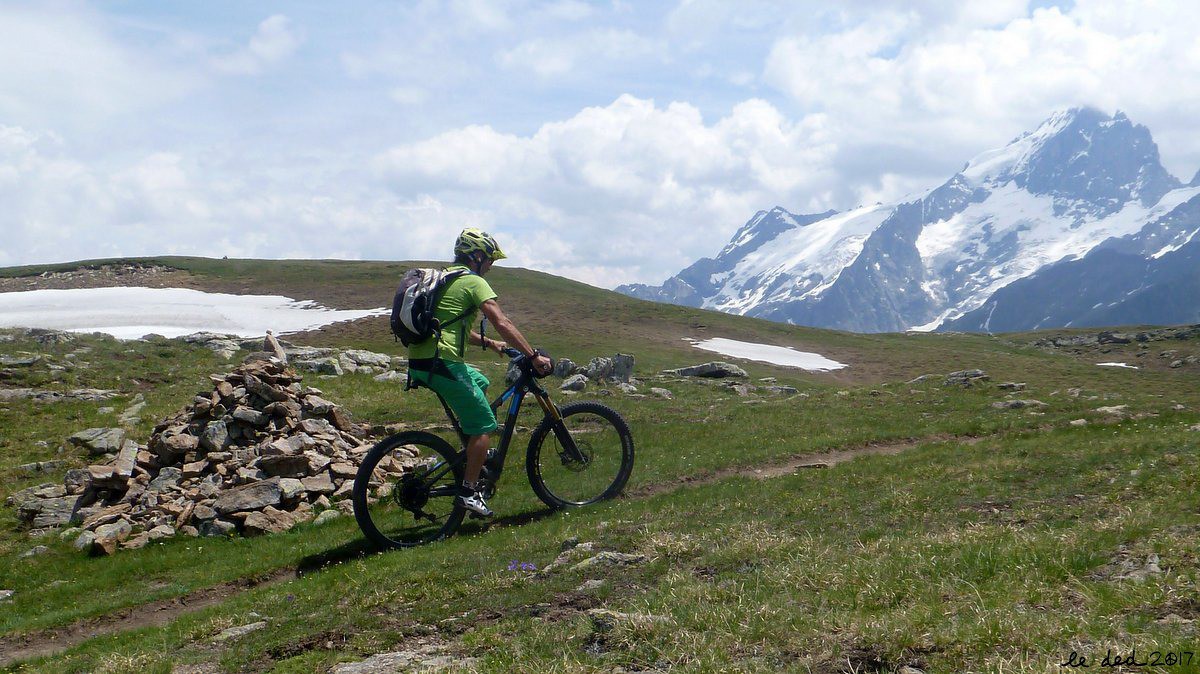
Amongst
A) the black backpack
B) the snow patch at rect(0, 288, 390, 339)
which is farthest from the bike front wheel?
the snow patch at rect(0, 288, 390, 339)

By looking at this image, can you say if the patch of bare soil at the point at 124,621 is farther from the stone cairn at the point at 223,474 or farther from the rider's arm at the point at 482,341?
the rider's arm at the point at 482,341

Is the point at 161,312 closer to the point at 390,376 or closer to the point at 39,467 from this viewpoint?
the point at 390,376

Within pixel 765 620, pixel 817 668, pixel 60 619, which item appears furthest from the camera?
pixel 60 619

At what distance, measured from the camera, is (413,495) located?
1268 cm

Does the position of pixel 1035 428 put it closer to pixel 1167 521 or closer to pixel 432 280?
pixel 1167 521

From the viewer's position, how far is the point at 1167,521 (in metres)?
8.92

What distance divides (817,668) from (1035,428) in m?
19.9

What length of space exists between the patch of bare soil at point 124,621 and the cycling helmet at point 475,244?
6.38 m

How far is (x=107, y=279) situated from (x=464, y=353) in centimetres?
11200

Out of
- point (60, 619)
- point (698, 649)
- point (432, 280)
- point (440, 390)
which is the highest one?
point (432, 280)

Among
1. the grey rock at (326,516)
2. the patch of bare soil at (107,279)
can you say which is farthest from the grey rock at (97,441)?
the patch of bare soil at (107,279)

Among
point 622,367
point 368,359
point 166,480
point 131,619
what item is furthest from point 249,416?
point 622,367

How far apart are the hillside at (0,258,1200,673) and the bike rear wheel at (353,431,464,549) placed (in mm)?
525

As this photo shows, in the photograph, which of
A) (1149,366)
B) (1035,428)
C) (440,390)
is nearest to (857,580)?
(440,390)
